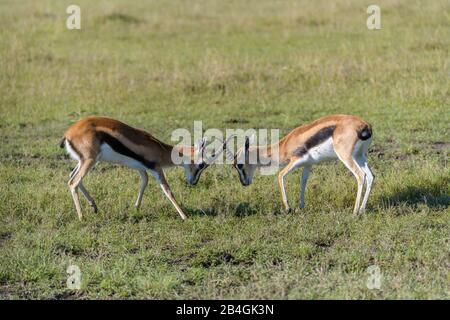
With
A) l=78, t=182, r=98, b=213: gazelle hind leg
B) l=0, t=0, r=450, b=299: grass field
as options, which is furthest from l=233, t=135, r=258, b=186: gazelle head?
l=78, t=182, r=98, b=213: gazelle hind leg

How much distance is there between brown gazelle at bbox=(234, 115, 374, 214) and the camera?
22.7ft

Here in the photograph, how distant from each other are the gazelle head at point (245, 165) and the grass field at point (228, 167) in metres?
0.16

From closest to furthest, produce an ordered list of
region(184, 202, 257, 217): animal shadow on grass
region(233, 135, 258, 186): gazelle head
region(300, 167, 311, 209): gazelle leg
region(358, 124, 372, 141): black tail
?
region(358, 124, 372, 141): black tail, region(184, 202, 257, 217): animal shadow on grass, region(300, 167, 311, 209): gazelle leg, region(233, 135, 258, 186): gazelle head

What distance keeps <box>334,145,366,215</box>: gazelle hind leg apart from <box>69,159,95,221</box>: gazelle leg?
2.15 meters

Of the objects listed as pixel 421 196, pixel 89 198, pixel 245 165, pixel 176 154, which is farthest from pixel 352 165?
pixel 89 198

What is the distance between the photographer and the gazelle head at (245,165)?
752 cm

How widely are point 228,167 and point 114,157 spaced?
1.87 meters

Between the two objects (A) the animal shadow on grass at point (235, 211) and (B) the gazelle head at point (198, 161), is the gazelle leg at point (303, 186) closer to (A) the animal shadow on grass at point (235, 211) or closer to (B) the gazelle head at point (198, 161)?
(A) the animal shadow on grass at point (235, 211)

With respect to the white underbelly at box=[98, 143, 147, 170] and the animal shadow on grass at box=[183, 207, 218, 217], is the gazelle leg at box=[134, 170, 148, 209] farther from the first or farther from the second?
the animal shadow on grass at box=[183, 207, 218, 217]

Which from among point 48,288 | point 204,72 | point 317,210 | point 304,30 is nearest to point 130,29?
point 304,30

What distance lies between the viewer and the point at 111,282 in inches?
218

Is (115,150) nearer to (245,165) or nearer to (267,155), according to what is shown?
(245,165)
